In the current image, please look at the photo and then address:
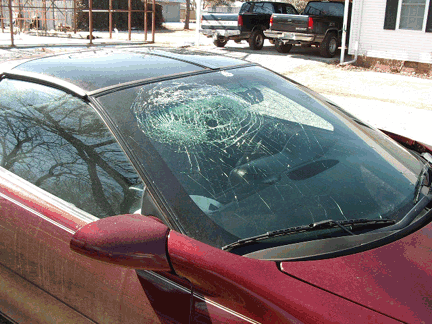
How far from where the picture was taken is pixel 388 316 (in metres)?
1.22

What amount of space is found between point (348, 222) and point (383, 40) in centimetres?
1344

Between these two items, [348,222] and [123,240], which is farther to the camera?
[348,222]

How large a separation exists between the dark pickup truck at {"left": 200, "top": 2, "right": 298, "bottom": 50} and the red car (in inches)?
614

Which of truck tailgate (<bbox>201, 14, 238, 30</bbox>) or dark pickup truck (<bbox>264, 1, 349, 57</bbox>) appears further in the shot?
truck tailgate (<bbox>201, 14, 238, 30</bbox>)

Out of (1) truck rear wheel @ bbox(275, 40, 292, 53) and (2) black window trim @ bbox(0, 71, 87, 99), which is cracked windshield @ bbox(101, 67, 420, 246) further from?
(1) truck rear wheel @ bbox(275, 40, 292, 53)

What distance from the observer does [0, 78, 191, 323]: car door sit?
1538 millimetres

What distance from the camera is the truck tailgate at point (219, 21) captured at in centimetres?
1766

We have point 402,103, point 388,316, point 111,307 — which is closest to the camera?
point 388,316

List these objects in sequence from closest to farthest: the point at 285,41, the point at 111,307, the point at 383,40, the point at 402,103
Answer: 1. the point at 111,307
2. the point at 402,103
3. the point at 383,40
4. the point at 285,41

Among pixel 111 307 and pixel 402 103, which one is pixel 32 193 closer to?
pixel 111 307

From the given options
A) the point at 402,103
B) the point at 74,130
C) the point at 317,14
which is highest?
the point at 317,14

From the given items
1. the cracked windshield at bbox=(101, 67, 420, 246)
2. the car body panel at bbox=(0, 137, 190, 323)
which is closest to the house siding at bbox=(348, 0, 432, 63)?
the cracked windshield at bbox=(101, 67, 420, 246)

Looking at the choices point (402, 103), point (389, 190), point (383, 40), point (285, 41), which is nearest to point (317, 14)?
point (285, 41)

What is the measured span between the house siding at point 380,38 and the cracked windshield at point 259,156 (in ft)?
39.0
